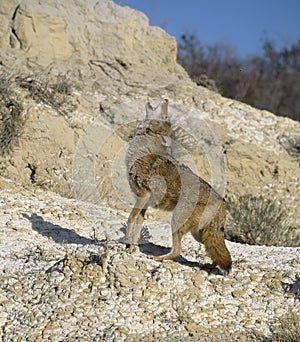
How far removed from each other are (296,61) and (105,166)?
25.6 m

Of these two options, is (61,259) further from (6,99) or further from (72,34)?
(72,34)

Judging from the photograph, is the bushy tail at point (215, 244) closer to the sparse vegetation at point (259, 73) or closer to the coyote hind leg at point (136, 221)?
the coyote hind leg at point (136, 221)

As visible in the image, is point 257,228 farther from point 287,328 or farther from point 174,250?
point 287,328

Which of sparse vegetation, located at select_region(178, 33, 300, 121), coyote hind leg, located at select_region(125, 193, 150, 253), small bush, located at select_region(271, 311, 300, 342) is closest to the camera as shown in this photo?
small bush, located at select_region(271, 311, 300, 342)

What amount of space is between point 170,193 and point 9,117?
5.48 metres

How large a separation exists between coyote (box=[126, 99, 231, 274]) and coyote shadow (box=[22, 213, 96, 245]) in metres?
0.84

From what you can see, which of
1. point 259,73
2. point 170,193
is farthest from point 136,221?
point 259,73

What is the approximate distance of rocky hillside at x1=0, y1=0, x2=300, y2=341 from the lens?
5.70 m

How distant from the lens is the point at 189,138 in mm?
13422

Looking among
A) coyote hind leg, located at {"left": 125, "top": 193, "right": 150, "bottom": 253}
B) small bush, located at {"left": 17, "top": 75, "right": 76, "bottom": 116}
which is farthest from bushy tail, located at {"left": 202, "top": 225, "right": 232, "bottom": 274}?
small bush, located at {"left": 17, "top": 75, "right": 76, "bottom": 116}

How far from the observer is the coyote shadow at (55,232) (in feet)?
24.2

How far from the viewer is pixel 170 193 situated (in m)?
6.41

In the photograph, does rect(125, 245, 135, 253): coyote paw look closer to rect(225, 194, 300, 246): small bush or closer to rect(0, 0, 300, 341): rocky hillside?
rect(0, 0, 300, 341): rocky hillside

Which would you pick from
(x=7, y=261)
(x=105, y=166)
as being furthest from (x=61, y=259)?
(x=105, y=166)
